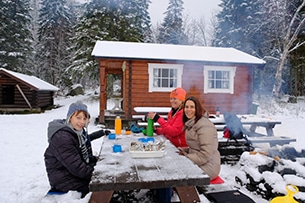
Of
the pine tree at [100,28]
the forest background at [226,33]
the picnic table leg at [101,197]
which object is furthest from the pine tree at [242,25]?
the picnic table leg at [101,197]

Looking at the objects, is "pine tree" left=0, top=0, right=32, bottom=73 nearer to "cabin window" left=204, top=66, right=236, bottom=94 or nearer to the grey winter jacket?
"cabin window" left=204, top=66, right=236, bottom=94

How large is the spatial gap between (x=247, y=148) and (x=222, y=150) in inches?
23.2

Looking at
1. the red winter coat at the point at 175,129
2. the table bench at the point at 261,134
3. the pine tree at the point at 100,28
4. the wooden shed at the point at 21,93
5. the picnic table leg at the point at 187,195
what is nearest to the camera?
the picnic table leg at the point at 187,195

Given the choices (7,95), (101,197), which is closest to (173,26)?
(7,95)

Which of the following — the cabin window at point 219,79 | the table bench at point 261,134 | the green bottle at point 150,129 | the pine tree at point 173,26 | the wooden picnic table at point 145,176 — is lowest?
the table bench at point 261,134

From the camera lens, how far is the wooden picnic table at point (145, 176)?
170cm

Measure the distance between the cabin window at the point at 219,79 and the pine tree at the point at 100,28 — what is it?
1028 cm

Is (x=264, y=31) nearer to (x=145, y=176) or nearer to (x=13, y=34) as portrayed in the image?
(x=145, y=176)

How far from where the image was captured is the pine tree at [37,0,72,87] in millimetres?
24328

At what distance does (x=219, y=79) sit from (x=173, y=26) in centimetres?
1995

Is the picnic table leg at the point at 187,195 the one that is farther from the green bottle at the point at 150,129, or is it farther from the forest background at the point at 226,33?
the forest background at the point at 226,33

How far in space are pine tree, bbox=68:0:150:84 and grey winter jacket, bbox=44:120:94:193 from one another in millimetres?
16280

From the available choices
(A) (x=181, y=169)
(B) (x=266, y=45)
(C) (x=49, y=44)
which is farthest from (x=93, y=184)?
(C) (x=49, y=44)

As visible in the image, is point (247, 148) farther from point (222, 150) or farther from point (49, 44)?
point (49, 44)
